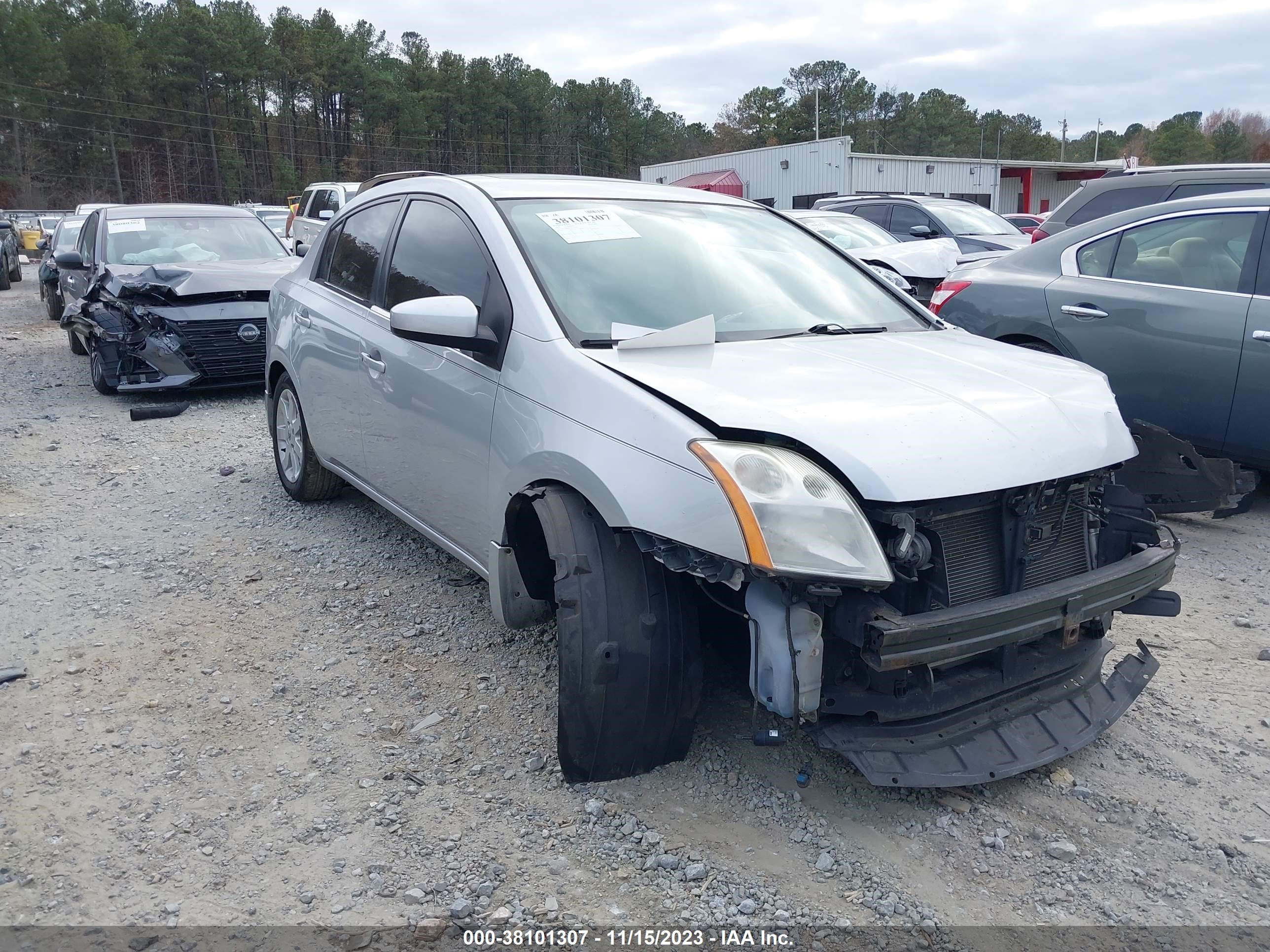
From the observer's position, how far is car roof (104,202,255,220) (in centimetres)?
1013

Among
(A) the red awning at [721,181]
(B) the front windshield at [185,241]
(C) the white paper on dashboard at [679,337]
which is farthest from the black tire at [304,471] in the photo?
(A) the red awning at [721,181]

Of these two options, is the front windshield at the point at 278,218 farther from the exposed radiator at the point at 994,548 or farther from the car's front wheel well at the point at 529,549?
the exposed radiator at the point at 994,548

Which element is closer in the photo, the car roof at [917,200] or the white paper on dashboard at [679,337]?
the white paper on dashboard at [679,337]

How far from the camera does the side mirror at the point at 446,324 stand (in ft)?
10.7

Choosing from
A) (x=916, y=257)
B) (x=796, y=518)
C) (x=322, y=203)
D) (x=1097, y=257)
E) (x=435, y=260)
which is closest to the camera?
(x=796, y=518)

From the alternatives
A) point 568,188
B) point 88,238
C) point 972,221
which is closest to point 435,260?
point 568,188

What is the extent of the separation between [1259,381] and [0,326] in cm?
1639

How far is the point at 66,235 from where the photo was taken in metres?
16.0

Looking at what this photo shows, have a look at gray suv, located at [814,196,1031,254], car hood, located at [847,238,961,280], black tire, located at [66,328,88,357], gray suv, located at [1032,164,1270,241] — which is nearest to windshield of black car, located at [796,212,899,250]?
car hood, located at [847,238,961,280]

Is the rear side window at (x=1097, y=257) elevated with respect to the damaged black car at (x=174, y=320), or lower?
elevated

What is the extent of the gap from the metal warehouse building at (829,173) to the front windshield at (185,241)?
24654 mm

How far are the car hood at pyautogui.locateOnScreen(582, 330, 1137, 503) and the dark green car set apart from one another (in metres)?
2.35

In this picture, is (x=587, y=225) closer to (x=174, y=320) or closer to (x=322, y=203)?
(x=174, y=320)

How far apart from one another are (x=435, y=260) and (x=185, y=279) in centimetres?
570
